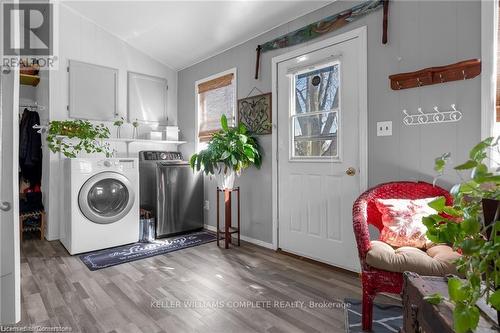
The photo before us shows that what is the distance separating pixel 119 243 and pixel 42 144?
176 centimetres

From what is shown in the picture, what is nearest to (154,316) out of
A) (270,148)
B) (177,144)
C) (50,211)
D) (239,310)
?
(239,310)

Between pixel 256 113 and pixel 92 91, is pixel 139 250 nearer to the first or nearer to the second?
pixel 256 113

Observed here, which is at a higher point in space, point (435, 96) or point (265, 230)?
point (435, 96)

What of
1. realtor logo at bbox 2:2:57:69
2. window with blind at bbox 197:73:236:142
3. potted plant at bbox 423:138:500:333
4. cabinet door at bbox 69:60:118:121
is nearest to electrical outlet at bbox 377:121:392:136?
potted plant at bbox 423:138:500:333

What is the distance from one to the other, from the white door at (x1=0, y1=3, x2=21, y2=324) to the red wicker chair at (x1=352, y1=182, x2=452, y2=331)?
64.5 inches

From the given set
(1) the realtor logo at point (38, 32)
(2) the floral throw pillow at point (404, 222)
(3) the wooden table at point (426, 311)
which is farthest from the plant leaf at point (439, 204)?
(1) the realtor logo at point (38, 32)

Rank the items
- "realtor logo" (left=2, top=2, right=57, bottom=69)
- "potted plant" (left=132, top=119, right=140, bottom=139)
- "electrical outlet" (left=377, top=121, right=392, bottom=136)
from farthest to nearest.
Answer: "potted plant" (left=132, top=119, right=140, bottom=139)
"realtor logo" (left=2, top=2, right=57, bottom=69)
"electrical outlet" (left=377, top=121, right=392, bottom=136)

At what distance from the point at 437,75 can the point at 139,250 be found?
10.4 ft

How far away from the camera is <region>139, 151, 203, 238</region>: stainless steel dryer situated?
11.5ft

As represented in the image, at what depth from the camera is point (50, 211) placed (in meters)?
3.41

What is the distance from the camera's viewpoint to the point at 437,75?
1967 mm

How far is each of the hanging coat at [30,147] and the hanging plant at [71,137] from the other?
0.52 metres

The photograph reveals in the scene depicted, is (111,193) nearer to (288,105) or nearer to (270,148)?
(270,148)

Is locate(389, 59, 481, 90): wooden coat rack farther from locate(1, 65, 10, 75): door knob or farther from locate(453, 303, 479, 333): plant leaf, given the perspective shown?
locate(1, 65, 10, 75): door knob
